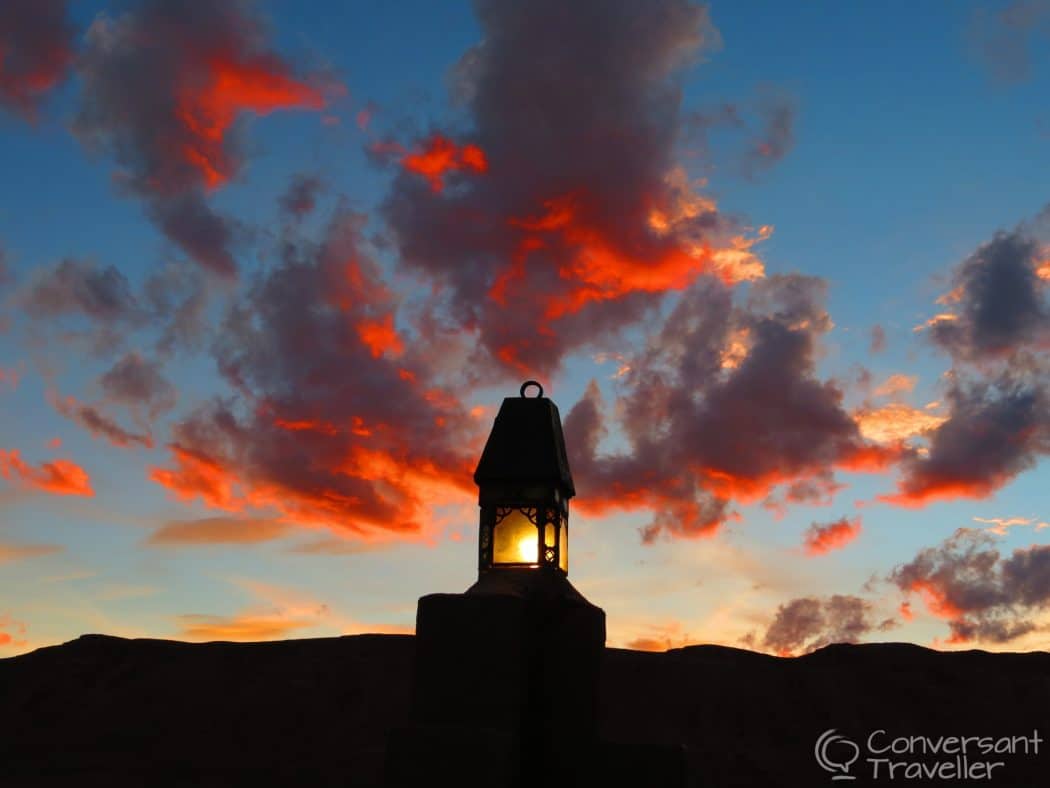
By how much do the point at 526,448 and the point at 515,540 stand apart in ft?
4.84

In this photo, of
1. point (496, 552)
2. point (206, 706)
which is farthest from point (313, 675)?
point (496, 552)

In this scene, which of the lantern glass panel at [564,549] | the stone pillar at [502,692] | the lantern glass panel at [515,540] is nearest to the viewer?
the stone pillar at [502,692]

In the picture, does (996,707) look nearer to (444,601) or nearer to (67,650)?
(444,601)

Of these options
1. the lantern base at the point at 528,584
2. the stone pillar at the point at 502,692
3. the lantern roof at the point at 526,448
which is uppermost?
the lantern roof at the point at 526,448

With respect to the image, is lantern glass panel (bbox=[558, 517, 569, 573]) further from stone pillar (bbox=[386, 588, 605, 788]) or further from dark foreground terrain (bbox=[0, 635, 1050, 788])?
dark foreground terrain (bbox=[0, 635, 1050, 788])

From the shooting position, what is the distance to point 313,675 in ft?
161

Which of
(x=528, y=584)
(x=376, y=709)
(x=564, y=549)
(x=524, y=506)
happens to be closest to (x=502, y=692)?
(x=528, y=584)

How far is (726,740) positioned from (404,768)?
3425cm

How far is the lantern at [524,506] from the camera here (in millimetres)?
14906

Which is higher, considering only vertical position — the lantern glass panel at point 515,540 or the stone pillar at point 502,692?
the lantern glass panel at point 515,540

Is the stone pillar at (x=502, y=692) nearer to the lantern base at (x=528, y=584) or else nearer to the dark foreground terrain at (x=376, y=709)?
the lantern base at (x=528, y=584)

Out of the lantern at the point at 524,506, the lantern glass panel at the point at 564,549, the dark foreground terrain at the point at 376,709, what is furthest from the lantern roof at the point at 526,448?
the dark foreground terrain at the point at 376,709

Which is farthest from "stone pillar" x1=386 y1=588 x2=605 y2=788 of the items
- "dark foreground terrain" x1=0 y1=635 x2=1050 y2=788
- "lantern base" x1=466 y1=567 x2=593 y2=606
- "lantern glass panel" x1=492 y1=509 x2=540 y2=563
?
"dark foreground terrain" x1=0 y1=635 x2=1050 y2=788

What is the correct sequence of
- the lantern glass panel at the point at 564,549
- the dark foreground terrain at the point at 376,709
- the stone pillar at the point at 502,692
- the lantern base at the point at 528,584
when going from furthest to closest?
the dark foreground terrain at the point at 376,709 < the lantern glass panel at the point at 564,549 < the lantern base at the point at 528,584 < the stone pillar at the point at 502,692
